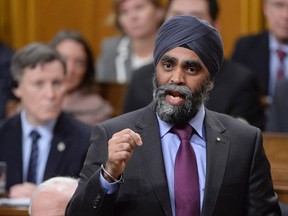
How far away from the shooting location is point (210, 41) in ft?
7.42

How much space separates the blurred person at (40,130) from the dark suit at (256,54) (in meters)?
→ 1.07

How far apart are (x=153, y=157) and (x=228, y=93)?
1.38 meters

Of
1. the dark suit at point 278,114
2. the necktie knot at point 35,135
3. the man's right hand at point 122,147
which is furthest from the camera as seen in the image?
the dark suit at point 278,114

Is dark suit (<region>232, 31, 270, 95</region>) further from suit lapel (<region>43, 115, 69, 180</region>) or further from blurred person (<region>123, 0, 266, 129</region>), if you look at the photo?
suit lapel (<region>43, 115, 69, 180</region>)

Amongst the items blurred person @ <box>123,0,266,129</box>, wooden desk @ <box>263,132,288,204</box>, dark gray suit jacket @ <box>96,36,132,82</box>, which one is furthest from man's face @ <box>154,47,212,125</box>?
dark gray suit jacket @ <box>96,36,132,82</box>

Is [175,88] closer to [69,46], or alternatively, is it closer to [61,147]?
[61,147]

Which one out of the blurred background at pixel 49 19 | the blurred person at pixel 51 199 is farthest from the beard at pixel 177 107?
the blurred background at pixel 49 19

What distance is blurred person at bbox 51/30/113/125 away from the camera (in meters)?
4.37

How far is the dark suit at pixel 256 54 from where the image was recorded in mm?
4391

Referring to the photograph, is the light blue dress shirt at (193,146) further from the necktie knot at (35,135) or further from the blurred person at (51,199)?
the necktie knot at (35,135)

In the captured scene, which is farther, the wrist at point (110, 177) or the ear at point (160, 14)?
the ear at point (160, 14)

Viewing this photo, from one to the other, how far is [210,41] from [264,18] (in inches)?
107

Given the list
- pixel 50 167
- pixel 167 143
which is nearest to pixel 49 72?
pixel 50 167

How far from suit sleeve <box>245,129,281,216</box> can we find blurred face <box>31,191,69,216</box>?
0.50 m
